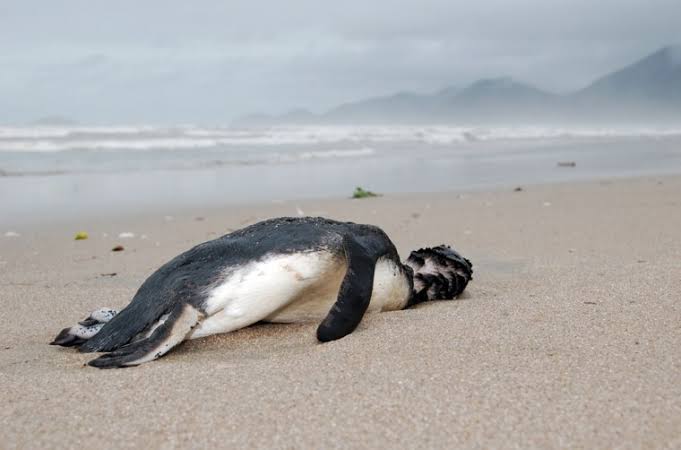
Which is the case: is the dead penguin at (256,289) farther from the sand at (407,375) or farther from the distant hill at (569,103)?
the distant hill at (569,103)

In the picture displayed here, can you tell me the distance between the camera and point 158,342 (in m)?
3.35

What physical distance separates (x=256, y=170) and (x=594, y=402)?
16252 mm

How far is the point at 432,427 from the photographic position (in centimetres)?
247

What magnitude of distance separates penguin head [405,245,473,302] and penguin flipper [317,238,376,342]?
2.53 feet

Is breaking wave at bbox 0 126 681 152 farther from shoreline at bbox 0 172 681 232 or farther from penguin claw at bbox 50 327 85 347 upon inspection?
penguin claw at bbox 50 327 85 347

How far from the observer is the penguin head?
4.32 m

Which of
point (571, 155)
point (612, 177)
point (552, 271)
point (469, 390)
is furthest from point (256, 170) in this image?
point (469, 390)

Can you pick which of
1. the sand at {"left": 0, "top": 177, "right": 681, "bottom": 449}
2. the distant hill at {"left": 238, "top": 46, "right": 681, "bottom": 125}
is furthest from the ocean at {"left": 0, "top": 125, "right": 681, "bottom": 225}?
the distant hill at {"left": 238, "top": 46, "right": 681, "bottom": 125}

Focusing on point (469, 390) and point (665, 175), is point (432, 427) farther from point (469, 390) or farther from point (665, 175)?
point (665, 175)

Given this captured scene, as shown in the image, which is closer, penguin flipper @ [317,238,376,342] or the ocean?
penguin flipper @ [317,238,376,342]

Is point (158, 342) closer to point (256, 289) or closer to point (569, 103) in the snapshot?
point (256, 289)

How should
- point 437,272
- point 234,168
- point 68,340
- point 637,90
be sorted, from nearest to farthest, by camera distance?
point 68,340 < point 437,272 < point 234,168 < point 637,90

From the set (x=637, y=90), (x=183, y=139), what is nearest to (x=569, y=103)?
(x=637, y=90)

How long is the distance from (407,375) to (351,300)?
655 millimetres
